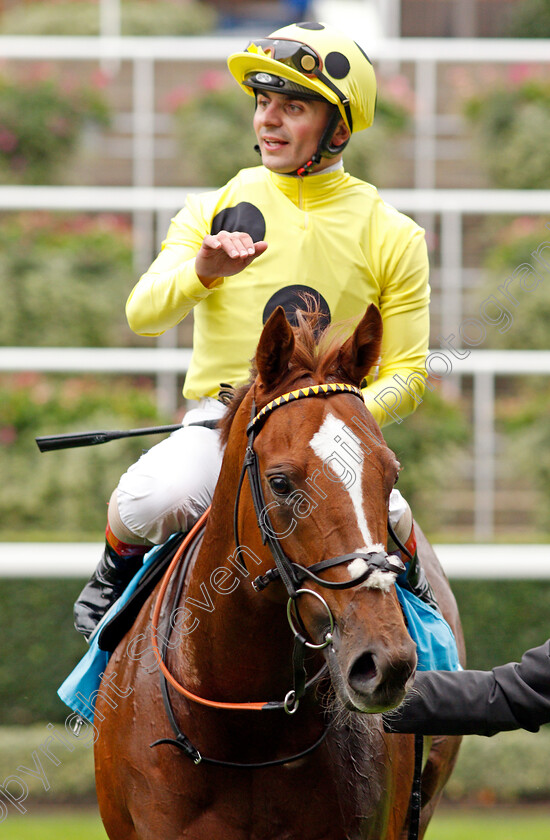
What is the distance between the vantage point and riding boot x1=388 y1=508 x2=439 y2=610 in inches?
108

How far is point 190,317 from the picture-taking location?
927cm

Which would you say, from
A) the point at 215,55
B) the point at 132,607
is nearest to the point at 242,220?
the point at 132,607

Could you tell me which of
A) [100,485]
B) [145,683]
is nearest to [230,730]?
[145,683]

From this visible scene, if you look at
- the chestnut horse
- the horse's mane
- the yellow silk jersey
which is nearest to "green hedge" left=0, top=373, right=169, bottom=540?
the yellow silk jersey

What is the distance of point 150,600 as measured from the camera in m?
2.85

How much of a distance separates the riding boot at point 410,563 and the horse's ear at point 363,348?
0.50m

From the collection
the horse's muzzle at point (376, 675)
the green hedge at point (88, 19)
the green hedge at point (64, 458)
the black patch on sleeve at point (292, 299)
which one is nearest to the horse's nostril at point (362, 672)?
the horse's muzzle at point (376, 675)

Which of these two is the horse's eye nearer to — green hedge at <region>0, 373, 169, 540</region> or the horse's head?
the horse's head

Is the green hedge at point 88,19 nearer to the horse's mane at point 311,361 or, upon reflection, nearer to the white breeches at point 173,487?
the white breeches at point 173,487

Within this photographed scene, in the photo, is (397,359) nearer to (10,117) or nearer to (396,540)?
(396,540)

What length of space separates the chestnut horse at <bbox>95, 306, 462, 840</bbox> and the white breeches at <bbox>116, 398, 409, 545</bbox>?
0.14 m

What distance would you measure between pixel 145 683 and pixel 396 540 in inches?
29.5

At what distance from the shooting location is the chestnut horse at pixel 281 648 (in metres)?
→ 2.00

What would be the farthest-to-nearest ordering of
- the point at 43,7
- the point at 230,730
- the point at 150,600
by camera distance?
1. the point at 43,7
2. the point at 150,600
3. the point at 230,730
